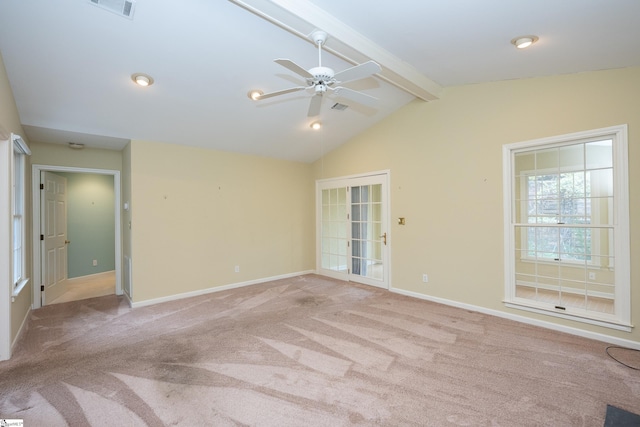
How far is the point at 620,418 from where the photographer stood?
188 centimetres

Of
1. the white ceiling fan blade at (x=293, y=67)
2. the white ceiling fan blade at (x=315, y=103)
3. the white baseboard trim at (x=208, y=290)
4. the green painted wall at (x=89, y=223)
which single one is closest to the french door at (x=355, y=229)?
the white baseboard trim at (x=208, y=290)

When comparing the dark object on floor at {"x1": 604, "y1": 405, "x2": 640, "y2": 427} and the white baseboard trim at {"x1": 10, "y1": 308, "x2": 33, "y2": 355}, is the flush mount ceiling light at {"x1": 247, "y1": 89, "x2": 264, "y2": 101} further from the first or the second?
the dark object on floor at {"x1": 604, "y1": 405, "x2": 640, "y2": 427}

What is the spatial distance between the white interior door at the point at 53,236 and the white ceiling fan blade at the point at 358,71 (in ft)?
15.8

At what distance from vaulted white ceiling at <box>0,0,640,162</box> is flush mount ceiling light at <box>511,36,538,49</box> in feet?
0.24

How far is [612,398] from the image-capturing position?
2080mm

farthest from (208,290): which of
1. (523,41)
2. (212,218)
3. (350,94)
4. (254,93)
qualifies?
Result: (523,41)

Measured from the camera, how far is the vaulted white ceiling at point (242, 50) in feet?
7.28

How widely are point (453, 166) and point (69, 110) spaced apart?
493 centimetres

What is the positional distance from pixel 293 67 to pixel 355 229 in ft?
12.4

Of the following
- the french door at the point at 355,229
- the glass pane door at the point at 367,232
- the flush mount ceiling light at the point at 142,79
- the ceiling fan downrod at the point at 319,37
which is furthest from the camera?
the glass pane door at the point at 367,232

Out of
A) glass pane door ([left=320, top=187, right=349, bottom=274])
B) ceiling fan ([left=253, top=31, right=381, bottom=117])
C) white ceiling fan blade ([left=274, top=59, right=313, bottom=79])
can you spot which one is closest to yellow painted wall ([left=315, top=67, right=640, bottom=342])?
glass pane door ([left=320, top=187, right=349, bottom=274])

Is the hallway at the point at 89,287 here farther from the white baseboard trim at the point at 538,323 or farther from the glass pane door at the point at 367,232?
the white baseboard trim at the point at 538,323

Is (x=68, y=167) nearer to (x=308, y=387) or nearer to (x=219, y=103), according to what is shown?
(x=219, y=103)

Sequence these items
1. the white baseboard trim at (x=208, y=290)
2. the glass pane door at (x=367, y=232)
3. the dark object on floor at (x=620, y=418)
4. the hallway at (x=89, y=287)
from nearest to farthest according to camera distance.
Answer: the dark object on floor at (x=620, y=418) < the white baseboard trim at (x=208, y=290) < the hallway at (x=89, y=287) < the glass pane door at (x=367, y=232)
